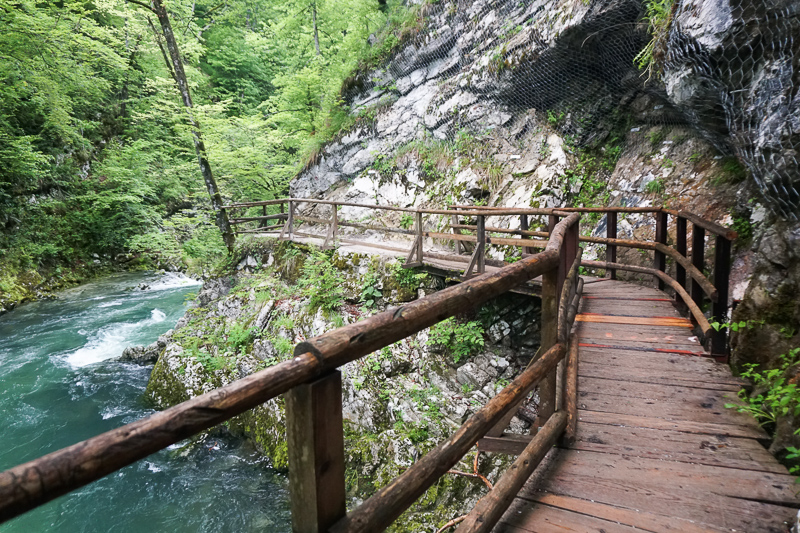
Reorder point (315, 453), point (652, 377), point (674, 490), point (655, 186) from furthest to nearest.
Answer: point (655, 186) < point (652, 377) < point (674, 490) < point (315, 453)

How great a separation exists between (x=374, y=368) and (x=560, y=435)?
4304 mm

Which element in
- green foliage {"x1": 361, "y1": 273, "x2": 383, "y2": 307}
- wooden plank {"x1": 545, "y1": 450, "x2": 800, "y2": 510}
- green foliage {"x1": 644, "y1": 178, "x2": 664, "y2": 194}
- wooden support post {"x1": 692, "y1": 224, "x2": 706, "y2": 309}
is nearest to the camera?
wooden plank {"x1": 545, "y1": 450, "x2": 800, "y2": 510}

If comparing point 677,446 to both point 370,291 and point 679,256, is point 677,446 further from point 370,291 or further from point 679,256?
point 370,291

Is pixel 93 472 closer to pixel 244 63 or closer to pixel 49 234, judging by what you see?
pixel 49 234

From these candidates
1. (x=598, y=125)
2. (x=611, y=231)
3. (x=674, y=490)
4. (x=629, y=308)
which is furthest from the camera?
(x=598, y=125)

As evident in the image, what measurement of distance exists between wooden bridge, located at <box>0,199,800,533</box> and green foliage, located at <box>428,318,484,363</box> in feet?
7.16

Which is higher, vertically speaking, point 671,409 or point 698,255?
point 698,255

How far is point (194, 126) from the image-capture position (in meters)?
10.3

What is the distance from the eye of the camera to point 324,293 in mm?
7777

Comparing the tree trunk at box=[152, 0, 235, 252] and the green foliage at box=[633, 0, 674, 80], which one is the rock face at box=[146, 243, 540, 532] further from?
the green foliage at box=[633, 0, 674, 80]

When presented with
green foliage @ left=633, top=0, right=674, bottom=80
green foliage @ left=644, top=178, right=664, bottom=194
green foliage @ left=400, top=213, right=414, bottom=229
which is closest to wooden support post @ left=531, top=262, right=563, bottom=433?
green foliage @ left=633, top=0, right=674, bottom=80

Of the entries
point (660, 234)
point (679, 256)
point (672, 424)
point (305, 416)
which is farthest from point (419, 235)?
point (305, 416)

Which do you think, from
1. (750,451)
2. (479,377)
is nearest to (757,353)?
(750,451)

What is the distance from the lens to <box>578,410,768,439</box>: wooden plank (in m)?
2.47
